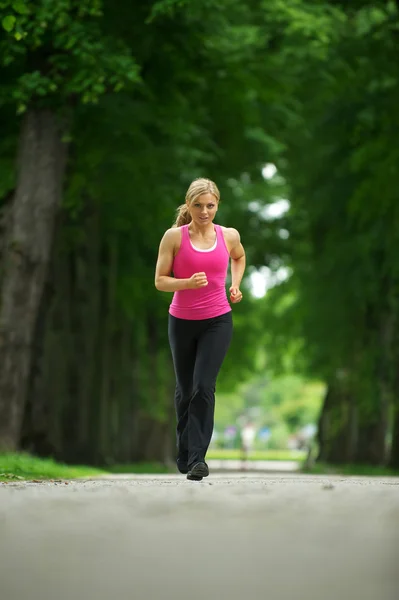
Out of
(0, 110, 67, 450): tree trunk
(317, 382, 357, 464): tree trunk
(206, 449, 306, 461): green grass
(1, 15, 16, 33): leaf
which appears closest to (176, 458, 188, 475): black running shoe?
(1, 15, 16, 33): leaf

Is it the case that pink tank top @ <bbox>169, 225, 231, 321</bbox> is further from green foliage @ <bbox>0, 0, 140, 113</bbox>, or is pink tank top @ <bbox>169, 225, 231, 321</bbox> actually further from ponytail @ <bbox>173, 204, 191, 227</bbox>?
green foliage @ <bbox>0, 0, 140, 113</bbox>

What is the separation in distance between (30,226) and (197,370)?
32.3ft

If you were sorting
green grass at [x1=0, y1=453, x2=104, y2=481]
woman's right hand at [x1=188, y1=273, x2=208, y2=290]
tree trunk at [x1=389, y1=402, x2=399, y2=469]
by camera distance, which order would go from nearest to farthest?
woman's right hand at [x1=188, y1=273, x2=208, y2=290] < green grass at [x1=0, y1=453, x2=104, y2=481] < tree trunk at [x1=389, y1=402, x2=399, y2=469]

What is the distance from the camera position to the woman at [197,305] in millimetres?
9500

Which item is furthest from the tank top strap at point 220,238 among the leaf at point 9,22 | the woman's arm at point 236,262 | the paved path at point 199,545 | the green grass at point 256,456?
the green grass at point 256,456

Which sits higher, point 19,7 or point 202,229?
point 19,7

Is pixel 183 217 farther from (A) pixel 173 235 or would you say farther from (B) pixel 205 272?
(B) pixel 205 272

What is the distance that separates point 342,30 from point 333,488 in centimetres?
1642

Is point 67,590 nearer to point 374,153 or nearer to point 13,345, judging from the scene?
point 13,345

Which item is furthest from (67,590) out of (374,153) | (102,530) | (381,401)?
(381,401)

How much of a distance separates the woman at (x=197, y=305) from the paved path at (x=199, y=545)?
2.33 m

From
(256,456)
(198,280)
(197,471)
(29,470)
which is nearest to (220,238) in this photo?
(198,280)

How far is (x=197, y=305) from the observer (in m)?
9.75

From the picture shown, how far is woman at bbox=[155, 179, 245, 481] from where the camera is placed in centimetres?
950
